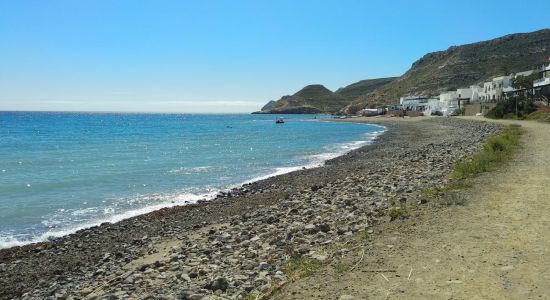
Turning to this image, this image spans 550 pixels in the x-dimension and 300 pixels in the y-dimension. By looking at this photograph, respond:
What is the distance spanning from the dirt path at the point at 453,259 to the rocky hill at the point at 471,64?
13278 cm

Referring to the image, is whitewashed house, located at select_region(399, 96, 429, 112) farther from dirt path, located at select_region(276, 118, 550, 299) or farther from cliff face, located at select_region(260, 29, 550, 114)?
dirt path, located at select_region(276, 118, 550, 299)

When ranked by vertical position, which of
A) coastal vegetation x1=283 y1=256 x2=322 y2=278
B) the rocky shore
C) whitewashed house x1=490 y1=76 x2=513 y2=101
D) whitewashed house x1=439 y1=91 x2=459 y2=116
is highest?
whitewashed house x1=490 y1=76 x2=513 y2=101

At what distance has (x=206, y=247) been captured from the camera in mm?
10055

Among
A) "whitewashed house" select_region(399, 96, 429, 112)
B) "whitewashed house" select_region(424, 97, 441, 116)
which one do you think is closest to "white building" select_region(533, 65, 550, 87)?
"whitewashed house" select_region(424, 97, 441, 116)

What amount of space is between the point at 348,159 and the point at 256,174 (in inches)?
287

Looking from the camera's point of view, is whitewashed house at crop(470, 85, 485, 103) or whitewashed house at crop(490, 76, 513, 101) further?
whitewashed house at crop(470, 85, 485, 103)

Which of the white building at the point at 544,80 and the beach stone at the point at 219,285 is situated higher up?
the white building at the point at 544,80

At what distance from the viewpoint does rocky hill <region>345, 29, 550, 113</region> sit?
140 metres

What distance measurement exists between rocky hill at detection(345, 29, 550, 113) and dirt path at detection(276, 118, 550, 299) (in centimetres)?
13278

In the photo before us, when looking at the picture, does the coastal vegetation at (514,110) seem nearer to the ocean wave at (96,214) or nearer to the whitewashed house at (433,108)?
the whitewashed house at (433,108)

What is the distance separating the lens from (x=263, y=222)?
487 inches

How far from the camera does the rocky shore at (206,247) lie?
7.59 meters

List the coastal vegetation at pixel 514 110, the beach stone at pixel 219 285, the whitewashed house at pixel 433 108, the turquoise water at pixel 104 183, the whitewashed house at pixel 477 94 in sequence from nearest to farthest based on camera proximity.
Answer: the beach stone at pixel 219 285
the turquoise water at pixel 104 183
the coastal vegetation at pixel 514 110
the whitewashed house at pixel 477 94
the whitewashed house at pixel 433 108

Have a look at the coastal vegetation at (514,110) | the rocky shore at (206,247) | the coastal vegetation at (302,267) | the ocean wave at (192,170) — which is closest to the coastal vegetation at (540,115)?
the coastal vegetation at (514,110)
